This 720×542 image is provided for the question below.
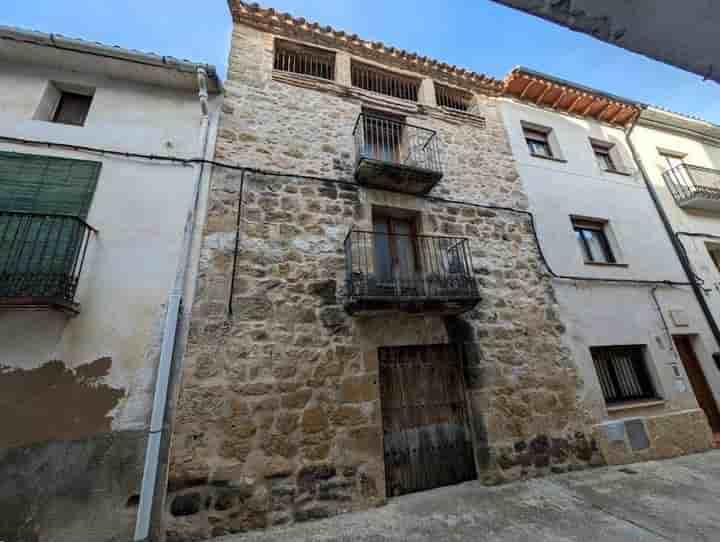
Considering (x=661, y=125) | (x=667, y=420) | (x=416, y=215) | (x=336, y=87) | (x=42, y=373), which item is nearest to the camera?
(x=42, y=373)

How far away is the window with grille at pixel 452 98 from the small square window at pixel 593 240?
3477 mm

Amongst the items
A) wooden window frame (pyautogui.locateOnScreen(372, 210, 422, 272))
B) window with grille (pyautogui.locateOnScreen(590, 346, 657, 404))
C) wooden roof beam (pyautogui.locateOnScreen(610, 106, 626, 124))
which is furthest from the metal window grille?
wooden roof beam (pyautogui.locateOnScreen(610, 106, 626, 124))

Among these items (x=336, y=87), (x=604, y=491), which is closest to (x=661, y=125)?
(x=336, y=87)

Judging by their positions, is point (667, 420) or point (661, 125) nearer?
point (667, 420)

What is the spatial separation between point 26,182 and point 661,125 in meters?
13.1

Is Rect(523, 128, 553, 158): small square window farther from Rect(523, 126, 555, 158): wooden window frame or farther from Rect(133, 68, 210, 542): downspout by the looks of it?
Rect(133, 68, 210, 542): downspout

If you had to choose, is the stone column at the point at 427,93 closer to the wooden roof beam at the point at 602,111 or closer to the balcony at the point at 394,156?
the balcony at the point at 394,156

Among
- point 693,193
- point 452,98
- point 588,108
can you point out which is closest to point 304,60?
point 452,98

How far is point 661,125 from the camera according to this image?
7426mm

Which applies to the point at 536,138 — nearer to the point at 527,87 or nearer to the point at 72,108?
the point at 527,87

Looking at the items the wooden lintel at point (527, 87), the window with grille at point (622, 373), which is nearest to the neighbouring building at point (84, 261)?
the window with grille at point (622, 373)

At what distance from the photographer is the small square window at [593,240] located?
547 centimetres

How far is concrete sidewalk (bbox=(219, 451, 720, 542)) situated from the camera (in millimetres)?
2502

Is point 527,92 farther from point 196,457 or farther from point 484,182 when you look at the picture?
point 196,457
